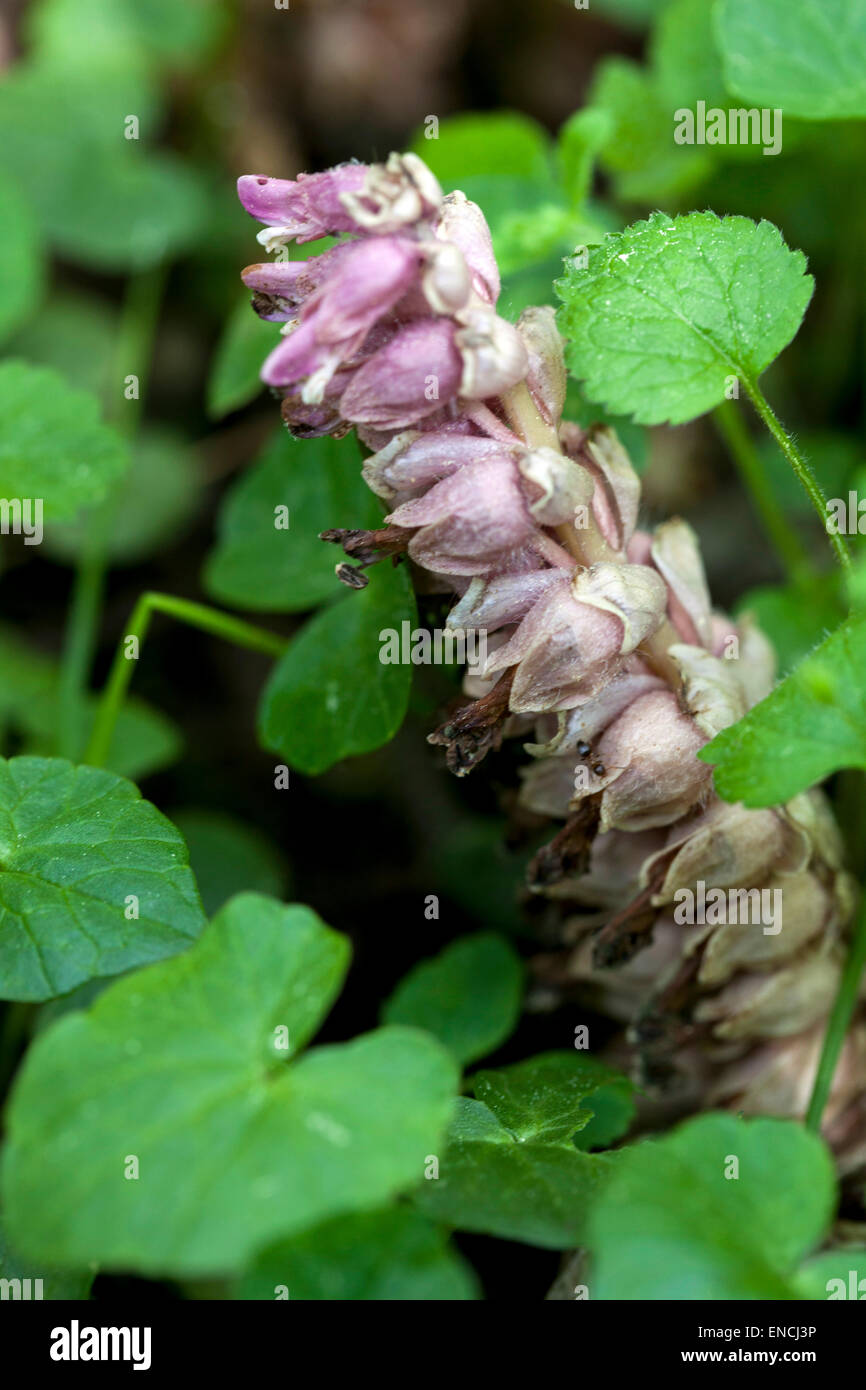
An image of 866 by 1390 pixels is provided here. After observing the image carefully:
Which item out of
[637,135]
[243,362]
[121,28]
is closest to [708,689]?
[243,362]

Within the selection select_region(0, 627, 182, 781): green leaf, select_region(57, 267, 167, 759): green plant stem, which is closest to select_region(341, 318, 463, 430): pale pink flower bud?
select_region(0, 627, 182, 781): green leaf

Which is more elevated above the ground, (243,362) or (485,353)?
(243,362)

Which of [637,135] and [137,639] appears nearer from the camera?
[137,639]

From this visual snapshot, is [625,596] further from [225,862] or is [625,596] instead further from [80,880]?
[225,862]

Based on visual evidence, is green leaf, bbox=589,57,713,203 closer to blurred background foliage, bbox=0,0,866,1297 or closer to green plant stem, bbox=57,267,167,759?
blurred background foliage, bbox=0,0,866,1297
